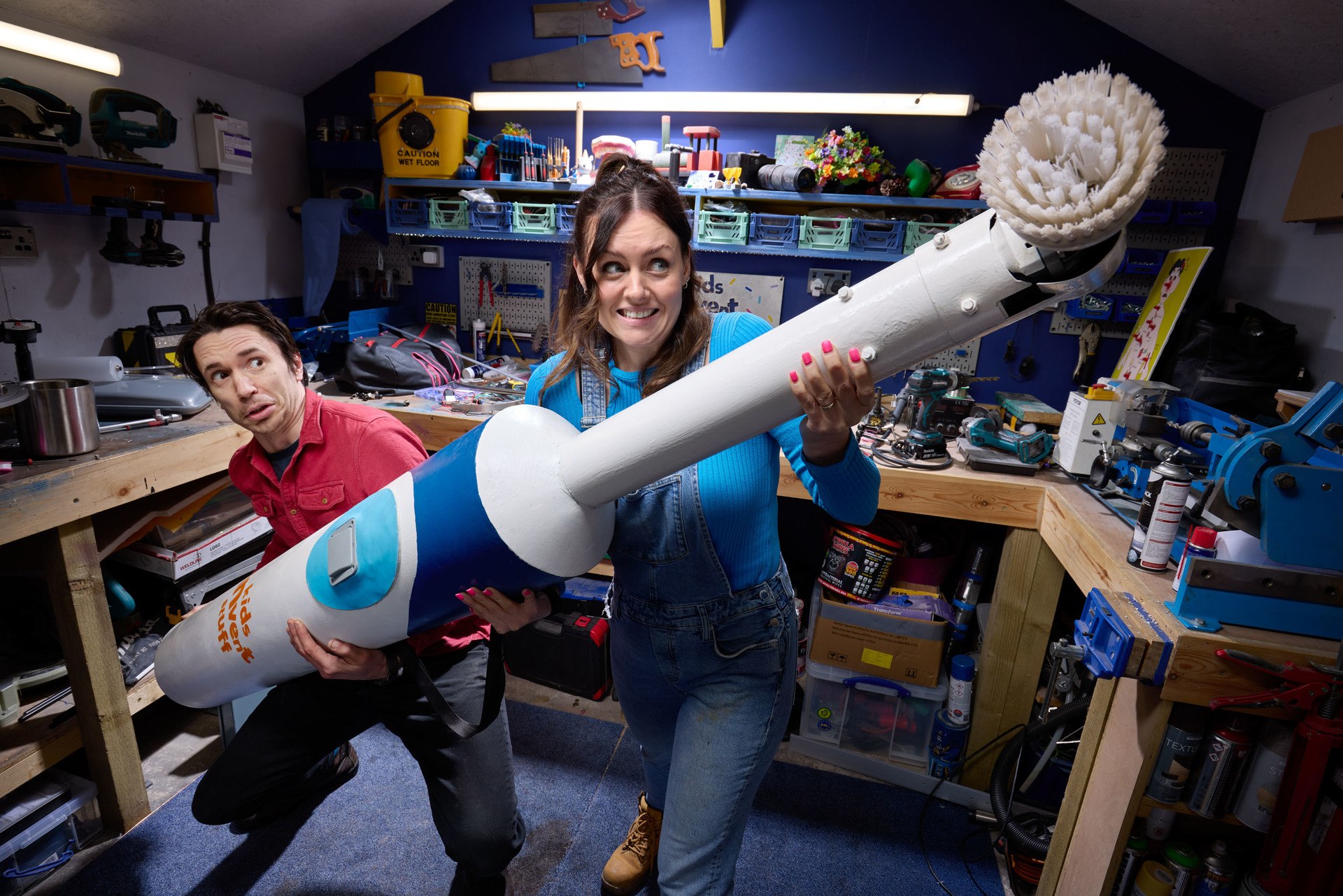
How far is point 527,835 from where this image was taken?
1.82 meters

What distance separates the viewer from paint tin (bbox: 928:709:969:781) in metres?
2.02

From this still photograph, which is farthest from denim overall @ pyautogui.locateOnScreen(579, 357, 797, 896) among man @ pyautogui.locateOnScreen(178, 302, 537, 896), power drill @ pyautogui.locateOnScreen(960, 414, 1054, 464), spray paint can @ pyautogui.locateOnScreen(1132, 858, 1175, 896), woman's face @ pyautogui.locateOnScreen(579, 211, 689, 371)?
power drill @ pyautogui.locateOnScreen(960, 414, 1054, 464)

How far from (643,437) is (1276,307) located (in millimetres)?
2729

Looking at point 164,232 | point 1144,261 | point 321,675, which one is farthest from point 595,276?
point 164,232

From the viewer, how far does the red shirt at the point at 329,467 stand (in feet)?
4.50

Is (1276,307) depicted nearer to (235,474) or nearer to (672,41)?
(672,41)

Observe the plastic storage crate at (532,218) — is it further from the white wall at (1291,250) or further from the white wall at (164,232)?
the white wall at (1291,250)

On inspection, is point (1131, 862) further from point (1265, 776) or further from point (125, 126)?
point (125, 126)

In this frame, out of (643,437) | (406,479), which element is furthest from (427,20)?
(643,437)

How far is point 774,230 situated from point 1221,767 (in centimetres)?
229

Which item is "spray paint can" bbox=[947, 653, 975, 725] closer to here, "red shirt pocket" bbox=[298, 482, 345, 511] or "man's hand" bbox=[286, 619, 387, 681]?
"man's hand" bbox=[286, 619, 387, 681]

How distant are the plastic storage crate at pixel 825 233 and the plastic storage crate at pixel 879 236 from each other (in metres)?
0.04

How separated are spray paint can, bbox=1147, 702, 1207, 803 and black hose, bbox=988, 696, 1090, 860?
A: 29 centimetres

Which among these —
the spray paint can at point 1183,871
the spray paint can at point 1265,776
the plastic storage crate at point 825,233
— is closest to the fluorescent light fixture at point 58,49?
the plastic storage crate at point 825,233
